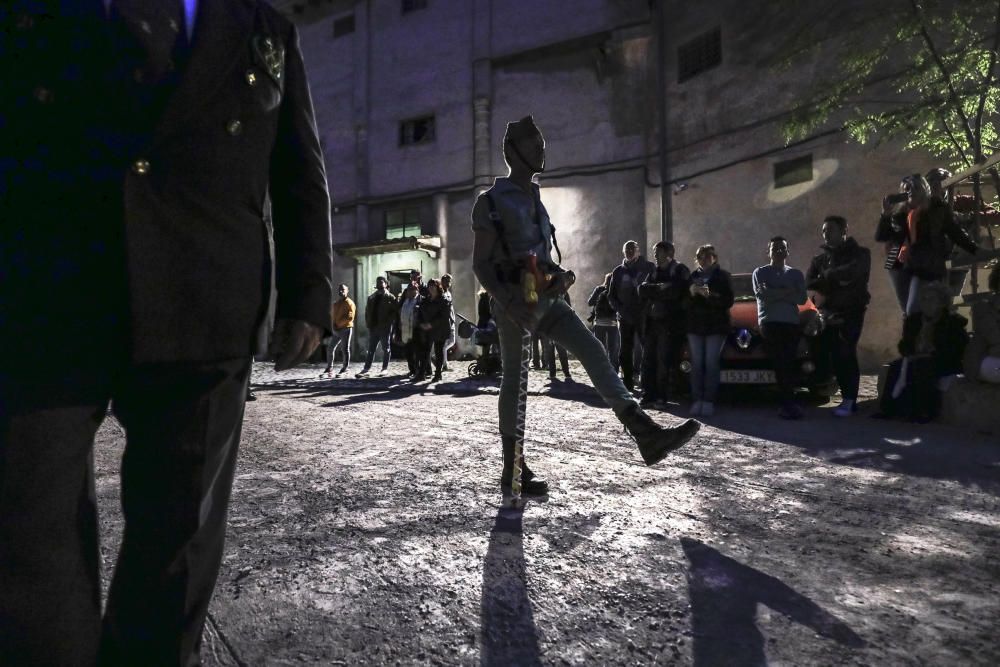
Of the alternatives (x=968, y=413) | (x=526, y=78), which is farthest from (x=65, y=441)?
(x=526, y=78)

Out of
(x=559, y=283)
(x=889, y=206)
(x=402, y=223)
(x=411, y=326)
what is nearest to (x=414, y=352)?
(x=411, y=326)

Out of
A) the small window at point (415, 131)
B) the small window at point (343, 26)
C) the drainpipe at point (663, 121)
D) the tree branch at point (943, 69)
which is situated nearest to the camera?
the tree branch at point (943, 69)

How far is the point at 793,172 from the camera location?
1288 cm

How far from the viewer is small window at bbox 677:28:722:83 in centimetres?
1427

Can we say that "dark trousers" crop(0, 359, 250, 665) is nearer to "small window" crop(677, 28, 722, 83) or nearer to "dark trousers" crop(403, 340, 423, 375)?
"dark trousers" crop(403, 340, 423, 375)

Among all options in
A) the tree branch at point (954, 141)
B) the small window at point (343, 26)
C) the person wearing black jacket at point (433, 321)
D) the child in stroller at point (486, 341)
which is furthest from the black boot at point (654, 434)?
the small window at point (343, 26)

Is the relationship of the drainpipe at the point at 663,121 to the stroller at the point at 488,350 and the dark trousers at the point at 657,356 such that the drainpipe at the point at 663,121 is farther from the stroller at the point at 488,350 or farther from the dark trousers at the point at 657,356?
the dark trousers at the point at 657,356

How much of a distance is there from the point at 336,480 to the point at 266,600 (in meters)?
1.51

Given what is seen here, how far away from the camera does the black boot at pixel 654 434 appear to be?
9.02 ft

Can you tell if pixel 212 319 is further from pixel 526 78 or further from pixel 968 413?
pixel 526 78

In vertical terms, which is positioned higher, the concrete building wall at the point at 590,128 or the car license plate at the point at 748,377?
the concrete building wall at the point at 590,128

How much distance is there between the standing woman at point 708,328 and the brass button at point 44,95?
5675mm

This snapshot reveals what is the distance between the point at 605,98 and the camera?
16531mm

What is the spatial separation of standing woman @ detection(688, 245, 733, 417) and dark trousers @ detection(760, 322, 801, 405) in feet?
1.38
